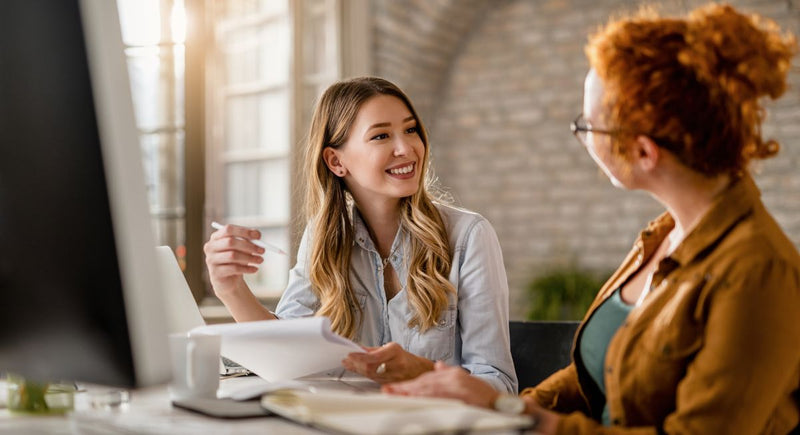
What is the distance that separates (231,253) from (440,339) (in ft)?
1.61

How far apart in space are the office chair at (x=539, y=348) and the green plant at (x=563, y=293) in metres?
3.00

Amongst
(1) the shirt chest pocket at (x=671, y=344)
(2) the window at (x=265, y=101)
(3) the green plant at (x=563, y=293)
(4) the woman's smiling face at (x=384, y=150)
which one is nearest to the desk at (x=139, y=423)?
(1) the shirt chest pocket at (x=671, y=344)

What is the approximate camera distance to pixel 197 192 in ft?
13.1

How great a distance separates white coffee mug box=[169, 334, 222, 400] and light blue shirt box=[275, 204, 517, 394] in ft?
1.96

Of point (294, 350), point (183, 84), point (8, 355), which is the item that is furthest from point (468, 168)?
point (8, 355)

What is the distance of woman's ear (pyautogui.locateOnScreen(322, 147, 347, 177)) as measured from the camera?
2.09 m

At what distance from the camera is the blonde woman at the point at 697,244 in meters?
0.93

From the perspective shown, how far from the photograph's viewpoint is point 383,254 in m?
2.02

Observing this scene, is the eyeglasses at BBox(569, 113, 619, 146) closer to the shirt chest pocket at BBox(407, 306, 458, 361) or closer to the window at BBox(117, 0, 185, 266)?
the shirt chest pocket at BBox(407, 306, 458, 361)

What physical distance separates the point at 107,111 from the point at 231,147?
383 centimetres

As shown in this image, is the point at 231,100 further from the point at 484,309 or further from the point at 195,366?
the point at 195,366

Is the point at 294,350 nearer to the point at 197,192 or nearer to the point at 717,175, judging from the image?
the point at 717,175

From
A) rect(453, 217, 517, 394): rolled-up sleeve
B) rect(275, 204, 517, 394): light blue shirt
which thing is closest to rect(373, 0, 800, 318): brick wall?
rect(275, 204, 517, 394): light blue shirt

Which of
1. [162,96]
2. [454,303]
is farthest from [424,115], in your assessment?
[454,303]
